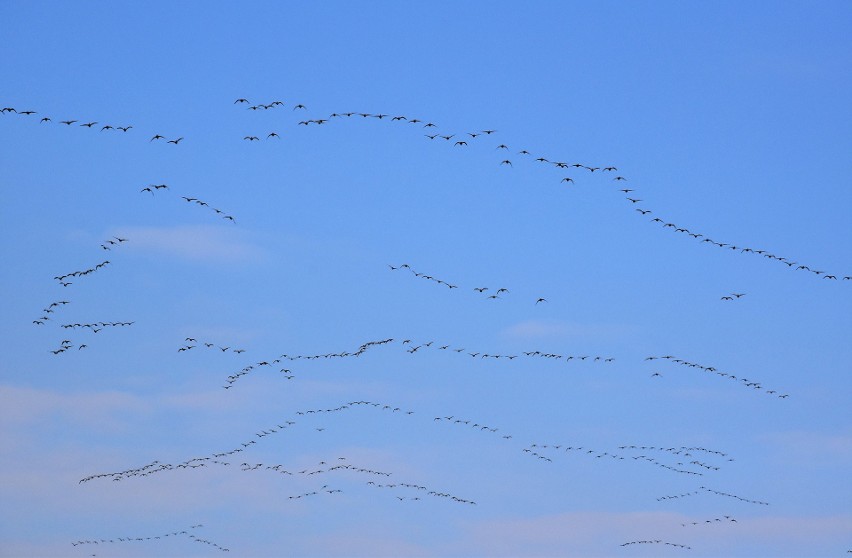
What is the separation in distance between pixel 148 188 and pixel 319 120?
912cm

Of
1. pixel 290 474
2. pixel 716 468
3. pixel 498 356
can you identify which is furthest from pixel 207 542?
pixel 716 468

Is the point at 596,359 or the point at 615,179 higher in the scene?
the point at 615,179

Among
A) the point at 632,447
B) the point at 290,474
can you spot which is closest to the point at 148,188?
the point at 290,474

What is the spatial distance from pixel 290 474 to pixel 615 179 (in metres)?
23.3

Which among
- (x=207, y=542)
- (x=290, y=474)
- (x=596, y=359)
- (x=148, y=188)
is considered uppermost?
(x=148, y=188)

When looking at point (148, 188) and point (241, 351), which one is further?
point (241, 351)

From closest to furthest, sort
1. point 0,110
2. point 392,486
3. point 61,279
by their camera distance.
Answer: point 0,110 → point 392,486 → point 61,279

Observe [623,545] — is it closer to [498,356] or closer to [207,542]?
[498,356]

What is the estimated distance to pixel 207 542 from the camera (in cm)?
6200

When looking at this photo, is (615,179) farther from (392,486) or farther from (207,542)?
(207,542)

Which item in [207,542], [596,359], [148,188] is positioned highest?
[148,188]

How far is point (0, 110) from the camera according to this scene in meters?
55.5

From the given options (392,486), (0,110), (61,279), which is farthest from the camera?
(61,279)

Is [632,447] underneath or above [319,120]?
underneath
